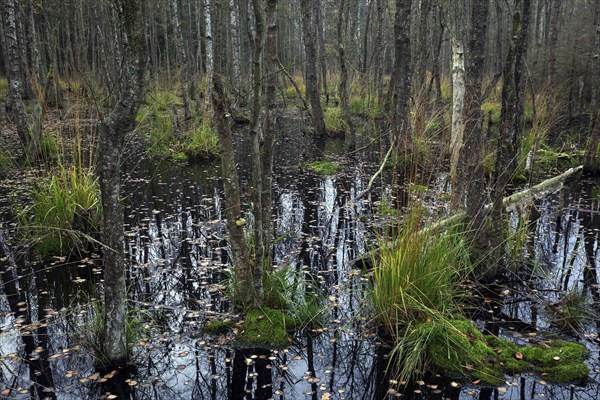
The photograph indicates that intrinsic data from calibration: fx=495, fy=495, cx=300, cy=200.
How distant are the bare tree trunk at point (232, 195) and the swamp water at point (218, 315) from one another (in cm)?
37

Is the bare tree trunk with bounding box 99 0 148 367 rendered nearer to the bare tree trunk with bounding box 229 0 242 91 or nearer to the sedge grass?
the sedge grass

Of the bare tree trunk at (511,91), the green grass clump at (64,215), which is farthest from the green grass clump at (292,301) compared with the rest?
the green grass clump at (64,215)

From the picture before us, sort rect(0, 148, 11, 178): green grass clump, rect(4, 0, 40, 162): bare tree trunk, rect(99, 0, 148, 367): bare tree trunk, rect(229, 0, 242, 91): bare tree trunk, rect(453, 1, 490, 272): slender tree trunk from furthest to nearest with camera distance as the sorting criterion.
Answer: rect(229, 0, 242, 91): bare tree trunk, rect(4, 0, 40, 162): bare tree trunk, rect(0, 148, 11, 178): green grass clump, rect(453, 1, 490, 272): slender tree trunk, rect(99, 0, 148, 367): bare tree trunk

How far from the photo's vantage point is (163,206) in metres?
7.79

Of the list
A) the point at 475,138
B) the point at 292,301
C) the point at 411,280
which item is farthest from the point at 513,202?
the point at 292,301

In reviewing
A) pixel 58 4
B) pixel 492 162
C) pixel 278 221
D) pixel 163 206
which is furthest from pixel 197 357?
pixel 58 4

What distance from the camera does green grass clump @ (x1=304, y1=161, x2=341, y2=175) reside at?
10078 millimetres

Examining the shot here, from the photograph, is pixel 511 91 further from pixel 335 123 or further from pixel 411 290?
pixel 335 123

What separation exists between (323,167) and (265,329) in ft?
21.5

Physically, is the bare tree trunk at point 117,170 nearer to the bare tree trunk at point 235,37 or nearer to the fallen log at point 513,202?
the fallen log at point 513,202

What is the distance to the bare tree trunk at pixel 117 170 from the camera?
114 inches

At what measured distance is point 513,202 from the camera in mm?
6504

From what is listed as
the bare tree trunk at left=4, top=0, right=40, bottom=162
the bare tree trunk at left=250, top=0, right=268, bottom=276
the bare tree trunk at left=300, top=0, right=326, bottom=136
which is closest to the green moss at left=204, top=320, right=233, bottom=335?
the bare tree trunk at left=250, top=0, right=268, bottom=276

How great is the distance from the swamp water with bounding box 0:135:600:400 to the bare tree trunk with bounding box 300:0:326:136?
581cm
